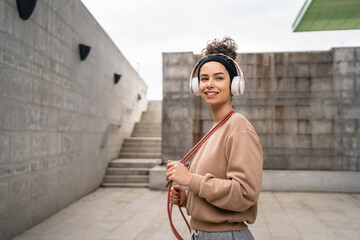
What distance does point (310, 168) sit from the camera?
21.0 feet

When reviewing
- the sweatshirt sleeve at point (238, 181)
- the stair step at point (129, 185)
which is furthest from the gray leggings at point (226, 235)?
the stair step at point (129, 185)

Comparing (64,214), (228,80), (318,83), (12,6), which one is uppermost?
(12,6)

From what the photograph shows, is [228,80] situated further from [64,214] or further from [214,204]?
[64,214]

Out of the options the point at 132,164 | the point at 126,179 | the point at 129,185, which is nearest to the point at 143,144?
the point at 132,164

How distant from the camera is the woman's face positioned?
1413 millimetres

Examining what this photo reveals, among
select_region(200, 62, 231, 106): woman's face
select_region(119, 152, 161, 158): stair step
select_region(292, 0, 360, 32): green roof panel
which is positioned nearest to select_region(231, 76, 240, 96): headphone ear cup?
select_region(200, 62, 231, 106): woman's face

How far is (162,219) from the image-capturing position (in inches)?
170

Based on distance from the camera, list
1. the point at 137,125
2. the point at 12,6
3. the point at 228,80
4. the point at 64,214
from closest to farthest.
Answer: the point at 228,80, the point at 12,6, the point at 64,214, the point at 137,125

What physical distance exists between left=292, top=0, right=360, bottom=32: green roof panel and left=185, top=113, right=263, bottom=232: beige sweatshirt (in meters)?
5.06

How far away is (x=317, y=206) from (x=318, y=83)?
295cm

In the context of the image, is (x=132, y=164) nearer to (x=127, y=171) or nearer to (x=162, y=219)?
(x=127, y=171)

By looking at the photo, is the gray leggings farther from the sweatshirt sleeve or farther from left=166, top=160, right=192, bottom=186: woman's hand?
left=166, top=160, right=192, bottom=186: woman's hand

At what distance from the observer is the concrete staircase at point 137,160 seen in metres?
7.03

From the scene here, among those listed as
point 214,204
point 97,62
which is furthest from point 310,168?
point 214,204
